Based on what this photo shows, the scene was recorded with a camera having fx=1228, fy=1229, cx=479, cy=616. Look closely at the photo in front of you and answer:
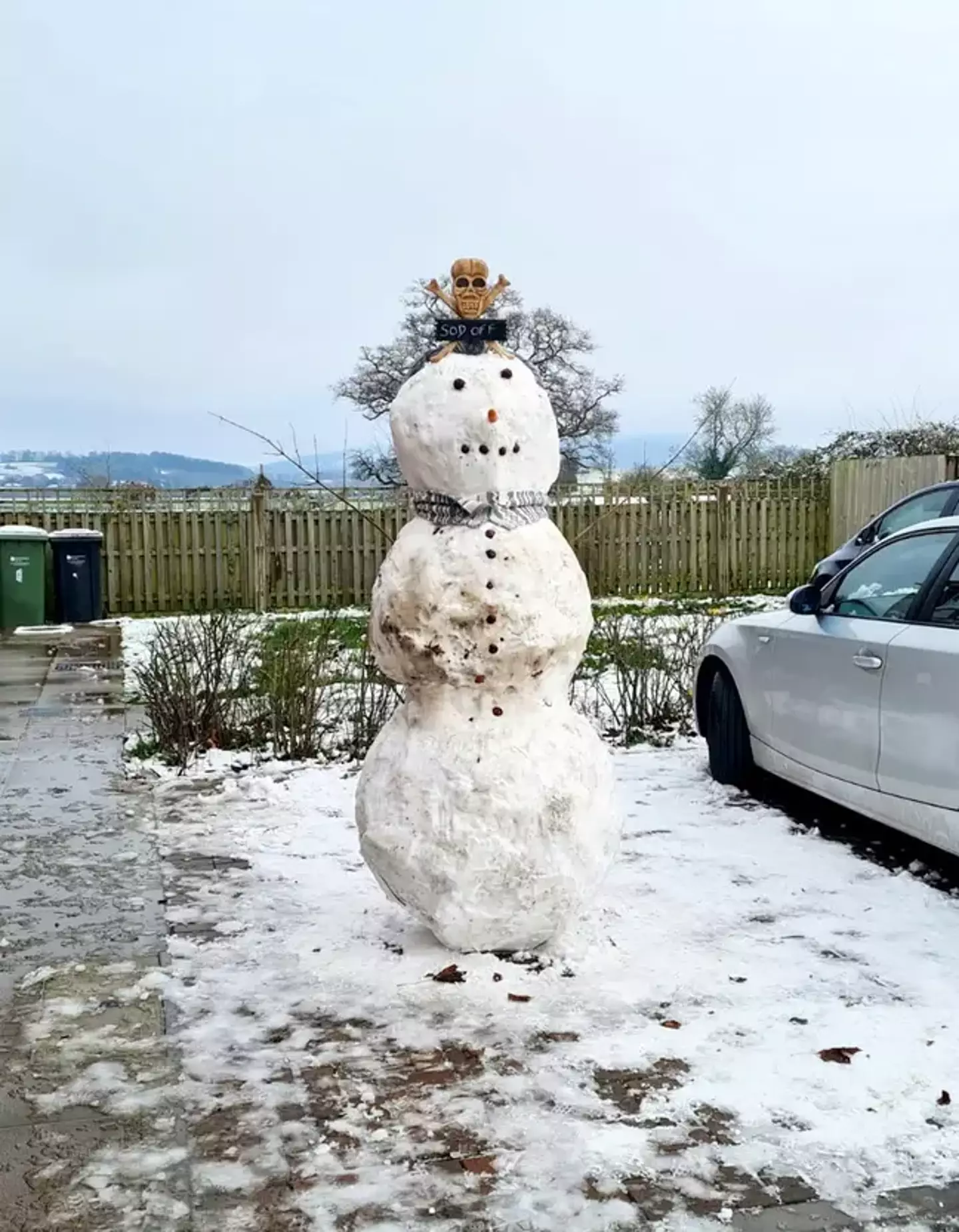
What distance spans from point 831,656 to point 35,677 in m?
7.67

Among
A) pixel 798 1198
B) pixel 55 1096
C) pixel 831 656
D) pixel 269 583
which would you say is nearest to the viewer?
pixel 798 1198

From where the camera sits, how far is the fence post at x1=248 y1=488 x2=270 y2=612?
16328 mm

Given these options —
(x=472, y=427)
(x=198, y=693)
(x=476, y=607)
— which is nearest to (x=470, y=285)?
(x=472, y=427)

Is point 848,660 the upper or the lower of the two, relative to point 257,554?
lower

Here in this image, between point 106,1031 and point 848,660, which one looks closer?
point 106,1031

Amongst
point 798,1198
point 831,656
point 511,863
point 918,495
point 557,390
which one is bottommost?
point 798,1198

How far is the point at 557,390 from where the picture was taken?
87.5 feet

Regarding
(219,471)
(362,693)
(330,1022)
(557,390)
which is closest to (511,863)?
(330,1022)

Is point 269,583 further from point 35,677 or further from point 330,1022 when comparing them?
point 330,1022

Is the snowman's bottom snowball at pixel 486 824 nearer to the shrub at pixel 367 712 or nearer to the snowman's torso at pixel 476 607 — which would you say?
the snowman's torso at pixel 476 607

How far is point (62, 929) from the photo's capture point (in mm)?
4762

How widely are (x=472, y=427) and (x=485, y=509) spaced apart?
278 mm

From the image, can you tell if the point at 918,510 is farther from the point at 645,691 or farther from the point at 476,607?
the point at 476,607

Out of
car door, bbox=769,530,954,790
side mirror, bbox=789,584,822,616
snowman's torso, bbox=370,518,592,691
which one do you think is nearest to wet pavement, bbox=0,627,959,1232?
car door, bbox=769,530,954,790
